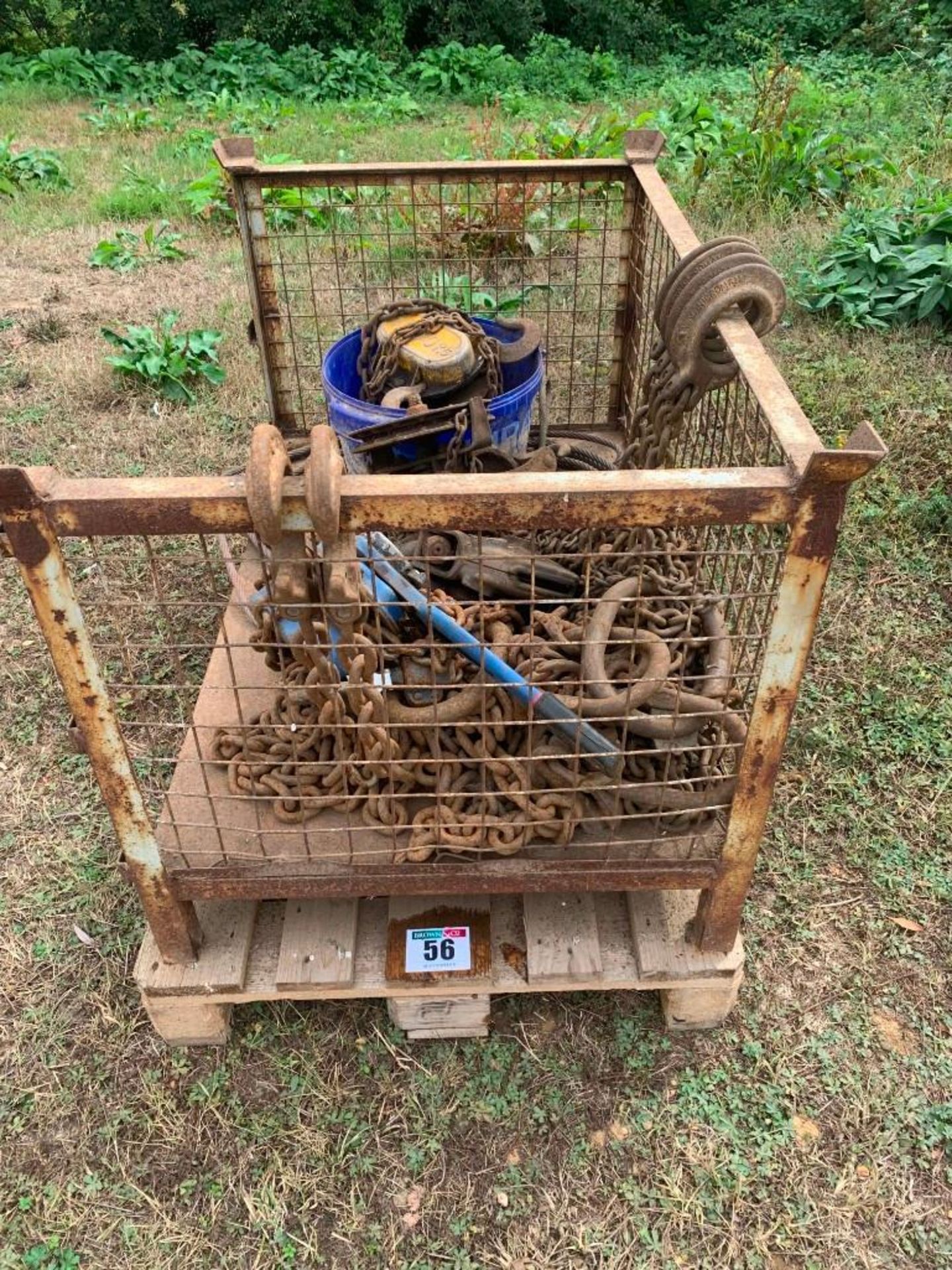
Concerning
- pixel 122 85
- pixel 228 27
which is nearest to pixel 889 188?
pixel 122 85

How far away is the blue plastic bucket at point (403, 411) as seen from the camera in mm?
3164

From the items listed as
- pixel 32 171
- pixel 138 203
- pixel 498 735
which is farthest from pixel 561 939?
pixel 32 171

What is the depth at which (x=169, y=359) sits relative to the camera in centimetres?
524

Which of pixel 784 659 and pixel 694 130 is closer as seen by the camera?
pixel 784 659

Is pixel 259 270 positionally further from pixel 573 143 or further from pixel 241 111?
pixel 241 111

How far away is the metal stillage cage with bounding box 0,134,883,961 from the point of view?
172cm

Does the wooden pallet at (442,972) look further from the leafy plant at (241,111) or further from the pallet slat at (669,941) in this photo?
the leafy plant at (241,111)

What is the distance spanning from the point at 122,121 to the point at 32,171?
2.51 m

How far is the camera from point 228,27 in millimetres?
14094

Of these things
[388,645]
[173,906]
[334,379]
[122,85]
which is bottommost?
[122,85]

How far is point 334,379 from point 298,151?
6357 millimetres

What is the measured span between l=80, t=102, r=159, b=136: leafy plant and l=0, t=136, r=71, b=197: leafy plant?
1.99 metres

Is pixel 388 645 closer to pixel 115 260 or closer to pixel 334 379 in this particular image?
pixel 334 379

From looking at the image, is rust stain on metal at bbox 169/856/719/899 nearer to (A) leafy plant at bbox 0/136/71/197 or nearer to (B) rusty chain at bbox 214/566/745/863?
(B) rusty chain at bbox 214/566/745/863
